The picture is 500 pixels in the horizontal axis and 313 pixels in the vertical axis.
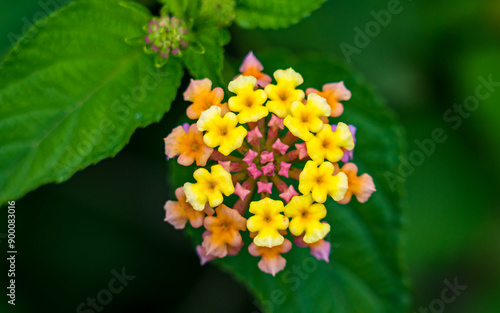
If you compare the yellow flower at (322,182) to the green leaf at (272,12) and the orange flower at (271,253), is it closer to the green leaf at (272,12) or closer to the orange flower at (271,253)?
the orange flower at (271,253)

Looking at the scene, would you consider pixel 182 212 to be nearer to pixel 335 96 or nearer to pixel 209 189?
pixel 209 189

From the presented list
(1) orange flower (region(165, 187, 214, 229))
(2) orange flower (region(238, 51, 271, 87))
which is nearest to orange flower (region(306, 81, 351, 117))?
(2) orange flower (region(238, 51, 271, 87))

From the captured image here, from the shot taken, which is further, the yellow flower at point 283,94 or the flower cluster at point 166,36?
the flower cluster at point 166,36

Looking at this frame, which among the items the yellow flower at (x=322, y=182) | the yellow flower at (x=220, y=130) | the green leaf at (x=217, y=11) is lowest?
the yellow flower at (x=220, y=130)

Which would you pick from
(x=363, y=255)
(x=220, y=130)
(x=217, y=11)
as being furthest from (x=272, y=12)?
(x=363, y=255)

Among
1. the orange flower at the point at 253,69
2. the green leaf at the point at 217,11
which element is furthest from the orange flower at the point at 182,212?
the green leaf at the point at 217,11

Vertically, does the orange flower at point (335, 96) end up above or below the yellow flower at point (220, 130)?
above

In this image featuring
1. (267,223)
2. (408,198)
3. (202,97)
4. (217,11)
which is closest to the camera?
(267,223)
